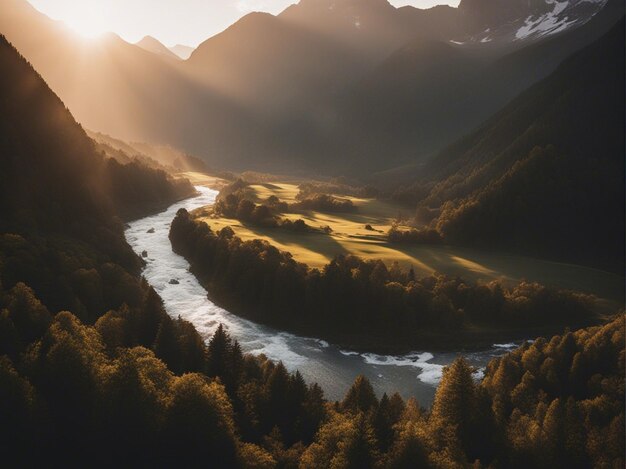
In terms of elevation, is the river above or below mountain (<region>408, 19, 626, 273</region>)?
below

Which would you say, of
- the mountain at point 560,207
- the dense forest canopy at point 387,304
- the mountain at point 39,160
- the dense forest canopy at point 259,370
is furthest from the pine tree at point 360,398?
the mountain at point 560,207

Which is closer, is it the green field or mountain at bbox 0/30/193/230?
mountain at bbox 0/30/193/230

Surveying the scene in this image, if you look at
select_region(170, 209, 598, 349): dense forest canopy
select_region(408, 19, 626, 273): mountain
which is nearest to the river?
select_region(170, 209, 598, 349): dense forest canopy

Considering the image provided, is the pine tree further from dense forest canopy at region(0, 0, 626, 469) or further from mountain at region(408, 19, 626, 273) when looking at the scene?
mountain at region(408, 19, 626, 273)

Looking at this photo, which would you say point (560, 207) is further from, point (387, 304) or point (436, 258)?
point (387, 304)

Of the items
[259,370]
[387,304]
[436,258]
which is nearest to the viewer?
[259,370]

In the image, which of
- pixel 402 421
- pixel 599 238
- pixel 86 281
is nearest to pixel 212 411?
pixel 402 421

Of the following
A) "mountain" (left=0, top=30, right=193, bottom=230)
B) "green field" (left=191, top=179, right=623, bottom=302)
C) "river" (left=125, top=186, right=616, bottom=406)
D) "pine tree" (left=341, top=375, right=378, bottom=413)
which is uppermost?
"mountain" (left=0, top=30, right=193, bottom=230)

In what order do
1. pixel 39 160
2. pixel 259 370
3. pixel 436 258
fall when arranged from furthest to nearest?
pixel 436 258
pixel 39 160
pixel 259 370

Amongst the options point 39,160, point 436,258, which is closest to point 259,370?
point 436,258

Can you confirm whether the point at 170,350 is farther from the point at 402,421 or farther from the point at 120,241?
the point at 120,241

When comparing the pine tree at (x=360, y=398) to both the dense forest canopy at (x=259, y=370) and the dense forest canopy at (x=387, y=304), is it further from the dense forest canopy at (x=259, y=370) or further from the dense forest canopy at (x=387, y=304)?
the dense forest canopy at (x=387, y=304)
